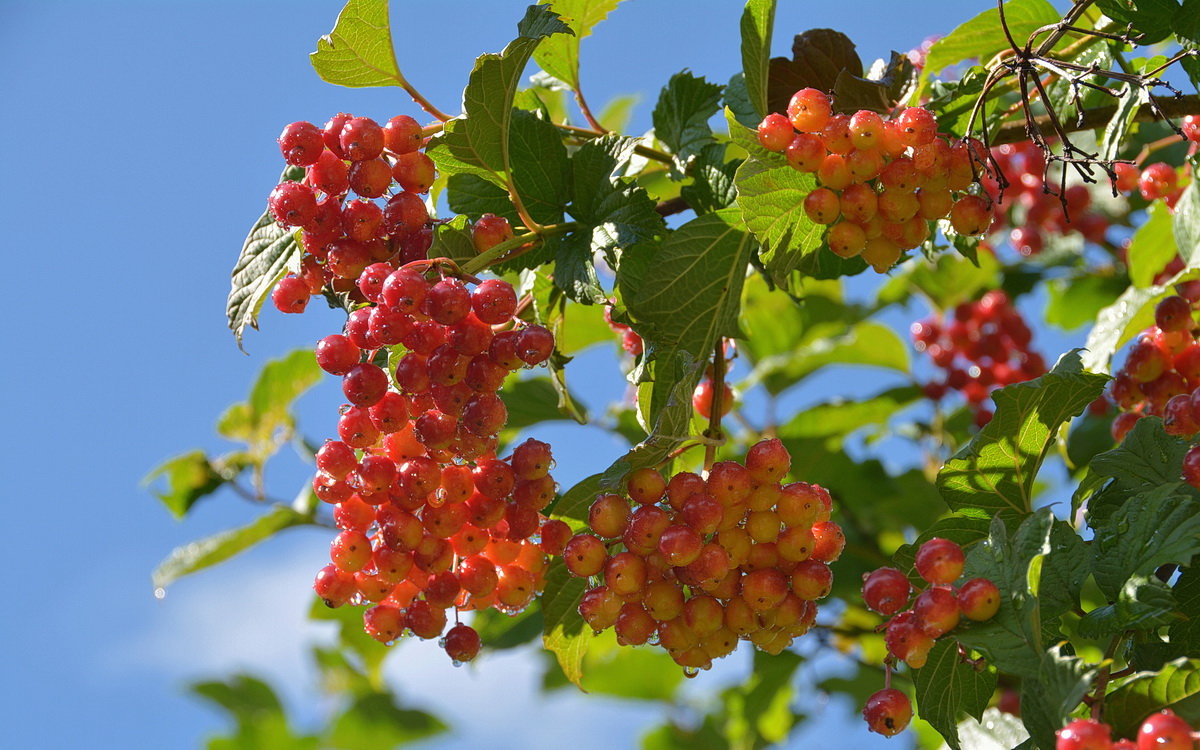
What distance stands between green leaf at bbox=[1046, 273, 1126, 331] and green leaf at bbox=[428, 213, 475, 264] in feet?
8.97

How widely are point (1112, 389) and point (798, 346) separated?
6.39ft

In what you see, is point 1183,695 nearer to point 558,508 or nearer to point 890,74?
point 558,508

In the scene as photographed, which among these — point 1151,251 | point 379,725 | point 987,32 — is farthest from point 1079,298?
point 379,725

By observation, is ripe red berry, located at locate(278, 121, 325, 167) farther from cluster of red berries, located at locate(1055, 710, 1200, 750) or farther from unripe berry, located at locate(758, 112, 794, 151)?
cluster of red berries, located at locate(1055, 710, 1200, 750)

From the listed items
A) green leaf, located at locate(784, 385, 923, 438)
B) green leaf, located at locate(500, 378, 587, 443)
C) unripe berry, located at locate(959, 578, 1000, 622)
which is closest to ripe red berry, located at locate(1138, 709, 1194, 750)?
unripe berry, located at locate(959, 578, 1000, 622)

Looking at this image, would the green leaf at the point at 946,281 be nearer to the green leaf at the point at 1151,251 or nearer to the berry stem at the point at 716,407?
the green leaf at the point at 1151,251

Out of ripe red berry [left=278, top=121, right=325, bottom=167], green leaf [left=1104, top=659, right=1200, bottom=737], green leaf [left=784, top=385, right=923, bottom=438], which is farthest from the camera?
green leaf [left=784, top=385, right=923, bottom=438]

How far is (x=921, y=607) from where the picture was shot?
1.34 m

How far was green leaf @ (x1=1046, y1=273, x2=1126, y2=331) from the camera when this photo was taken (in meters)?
3.78

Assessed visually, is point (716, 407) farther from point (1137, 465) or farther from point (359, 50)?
point (359, 50)

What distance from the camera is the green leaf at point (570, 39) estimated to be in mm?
1996

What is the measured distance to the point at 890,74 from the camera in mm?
1912

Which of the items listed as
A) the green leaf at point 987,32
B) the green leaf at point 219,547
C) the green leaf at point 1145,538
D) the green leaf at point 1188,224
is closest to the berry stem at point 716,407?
the green leaf at point 1145,538

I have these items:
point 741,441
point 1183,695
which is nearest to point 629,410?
point 741,441
